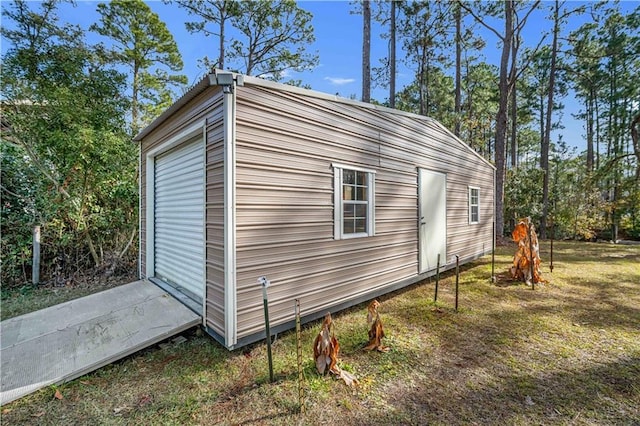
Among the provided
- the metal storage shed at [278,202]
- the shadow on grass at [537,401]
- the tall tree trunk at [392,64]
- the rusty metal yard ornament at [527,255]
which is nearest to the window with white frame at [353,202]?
the metal storage shed at [278,202]

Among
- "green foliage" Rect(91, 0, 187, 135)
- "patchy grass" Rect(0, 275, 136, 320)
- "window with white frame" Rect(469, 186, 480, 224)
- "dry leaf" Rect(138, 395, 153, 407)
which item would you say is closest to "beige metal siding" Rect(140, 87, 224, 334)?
"dry leaf" Rect(138, 395, 153, 407)

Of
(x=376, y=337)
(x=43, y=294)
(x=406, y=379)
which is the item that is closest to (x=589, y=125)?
(x=376, y=337)

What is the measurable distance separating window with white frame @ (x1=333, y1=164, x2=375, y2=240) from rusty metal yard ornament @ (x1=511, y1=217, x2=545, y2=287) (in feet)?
10.7

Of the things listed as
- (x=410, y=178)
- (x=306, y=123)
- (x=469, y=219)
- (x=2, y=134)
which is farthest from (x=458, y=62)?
(x=2, y=134)

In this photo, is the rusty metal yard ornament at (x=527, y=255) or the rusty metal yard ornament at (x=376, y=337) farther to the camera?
the rusty metal yard ornament at (x=527, y=255)

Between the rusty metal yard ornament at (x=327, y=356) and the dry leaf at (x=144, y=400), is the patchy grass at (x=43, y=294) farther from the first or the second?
the rusty metal yard ornament at (x=327, y=356)

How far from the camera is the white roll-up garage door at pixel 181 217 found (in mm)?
3461

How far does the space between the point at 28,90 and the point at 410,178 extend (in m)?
7.14

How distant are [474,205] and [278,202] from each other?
6.17 meters

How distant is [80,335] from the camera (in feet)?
9.68

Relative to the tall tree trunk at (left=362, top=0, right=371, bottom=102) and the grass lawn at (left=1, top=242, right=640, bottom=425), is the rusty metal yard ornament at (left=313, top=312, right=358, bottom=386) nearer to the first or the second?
the grass lawn at (left=1, top=242, right=640, bottom=425)

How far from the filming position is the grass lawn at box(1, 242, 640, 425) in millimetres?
2090

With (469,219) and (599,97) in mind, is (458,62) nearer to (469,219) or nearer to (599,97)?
(469,219)

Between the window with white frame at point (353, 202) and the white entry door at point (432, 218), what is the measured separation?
150 centimetres
